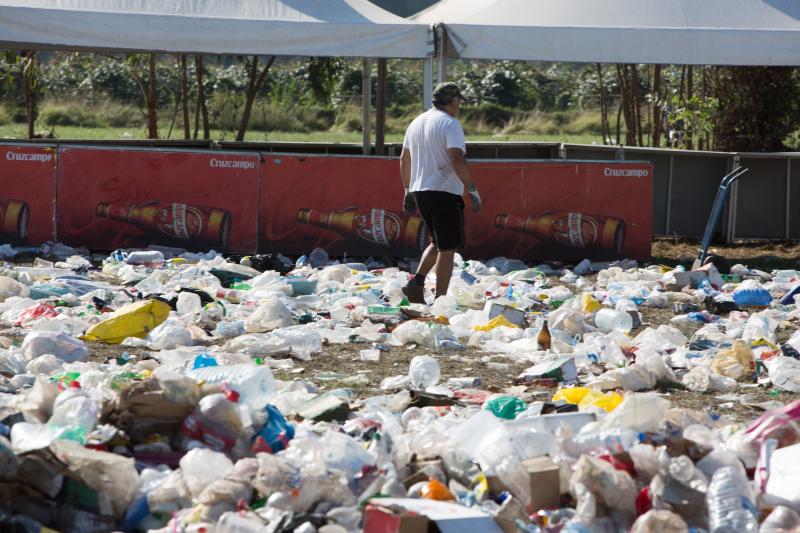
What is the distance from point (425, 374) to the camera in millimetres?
6457

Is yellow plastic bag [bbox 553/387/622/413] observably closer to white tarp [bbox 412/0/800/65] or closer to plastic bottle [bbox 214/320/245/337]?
plastic bottle [bbox 214/320/245/337]

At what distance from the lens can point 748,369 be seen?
679 centimetres

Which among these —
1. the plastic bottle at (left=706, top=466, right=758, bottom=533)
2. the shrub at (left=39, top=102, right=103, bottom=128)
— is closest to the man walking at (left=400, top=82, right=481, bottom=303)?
the plastic bottle at (left=706, top=466, right=758, bottom=533)

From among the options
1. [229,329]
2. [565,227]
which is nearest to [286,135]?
[565,227]

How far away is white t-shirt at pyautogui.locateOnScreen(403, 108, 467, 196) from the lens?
A: 8875mm

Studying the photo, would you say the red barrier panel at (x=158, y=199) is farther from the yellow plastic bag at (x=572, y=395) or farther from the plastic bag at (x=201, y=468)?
the plastic bag at (x=201, y=468)

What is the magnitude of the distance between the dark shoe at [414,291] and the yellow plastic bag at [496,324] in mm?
977

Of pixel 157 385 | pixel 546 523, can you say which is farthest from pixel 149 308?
pixel 546 523

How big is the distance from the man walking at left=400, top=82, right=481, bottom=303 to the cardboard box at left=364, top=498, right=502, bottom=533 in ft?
16.4

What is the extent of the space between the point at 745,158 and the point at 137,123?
31.1 meters

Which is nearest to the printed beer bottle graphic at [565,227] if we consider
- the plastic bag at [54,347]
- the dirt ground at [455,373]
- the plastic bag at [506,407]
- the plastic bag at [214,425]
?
the dirt ground at [455,373]

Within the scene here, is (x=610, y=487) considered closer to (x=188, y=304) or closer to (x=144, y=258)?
(x=188, y=304)

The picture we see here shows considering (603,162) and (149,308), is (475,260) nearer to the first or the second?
(603,162)

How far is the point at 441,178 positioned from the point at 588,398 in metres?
3.62
